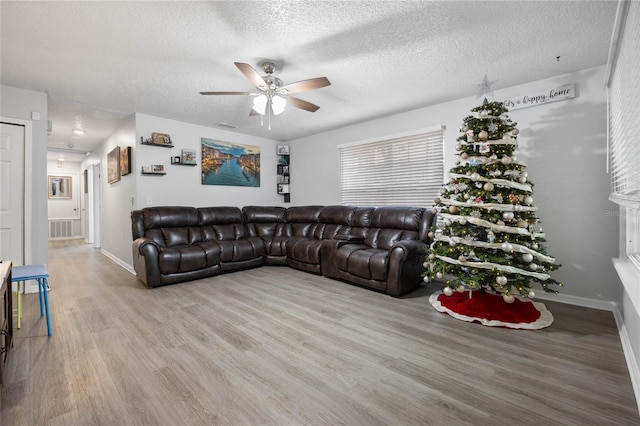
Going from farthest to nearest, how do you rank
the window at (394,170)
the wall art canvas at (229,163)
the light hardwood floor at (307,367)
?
the wall art canvas at (229,163), the window at (394,170), the light hardwood floor at (307,367)

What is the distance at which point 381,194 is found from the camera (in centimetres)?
475

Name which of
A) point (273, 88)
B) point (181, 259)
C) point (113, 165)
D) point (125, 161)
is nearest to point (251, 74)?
point (273, 88)

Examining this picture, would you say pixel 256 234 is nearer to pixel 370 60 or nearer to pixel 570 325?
pixel 370 60

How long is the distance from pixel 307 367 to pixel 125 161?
4.51m

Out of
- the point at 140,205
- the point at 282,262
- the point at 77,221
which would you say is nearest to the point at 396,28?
the point at 282,262

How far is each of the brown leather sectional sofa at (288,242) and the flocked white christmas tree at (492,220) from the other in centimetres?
65

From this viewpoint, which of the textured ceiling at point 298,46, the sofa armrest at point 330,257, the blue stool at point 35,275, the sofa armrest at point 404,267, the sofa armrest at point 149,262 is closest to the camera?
the textured ceiling at point 298,46

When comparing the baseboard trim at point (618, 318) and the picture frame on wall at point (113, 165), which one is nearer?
the baseboard trim at point (618, 318)

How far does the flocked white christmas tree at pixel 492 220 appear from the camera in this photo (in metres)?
2.56

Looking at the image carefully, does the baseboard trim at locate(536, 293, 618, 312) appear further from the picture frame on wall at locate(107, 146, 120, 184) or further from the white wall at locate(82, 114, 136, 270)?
the picture frame on wall at locate(107, 146, 120, 184)

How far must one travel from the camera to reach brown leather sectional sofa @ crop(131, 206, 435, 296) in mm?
3441

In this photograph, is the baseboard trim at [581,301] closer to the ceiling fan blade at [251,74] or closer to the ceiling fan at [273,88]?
the ceiling fan at [273,88]

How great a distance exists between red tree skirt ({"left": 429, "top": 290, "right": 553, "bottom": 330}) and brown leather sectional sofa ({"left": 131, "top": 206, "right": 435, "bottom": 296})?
1.82 feet

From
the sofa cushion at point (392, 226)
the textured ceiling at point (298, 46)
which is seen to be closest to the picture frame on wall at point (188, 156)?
the textured ceiling at point (298, 46)
